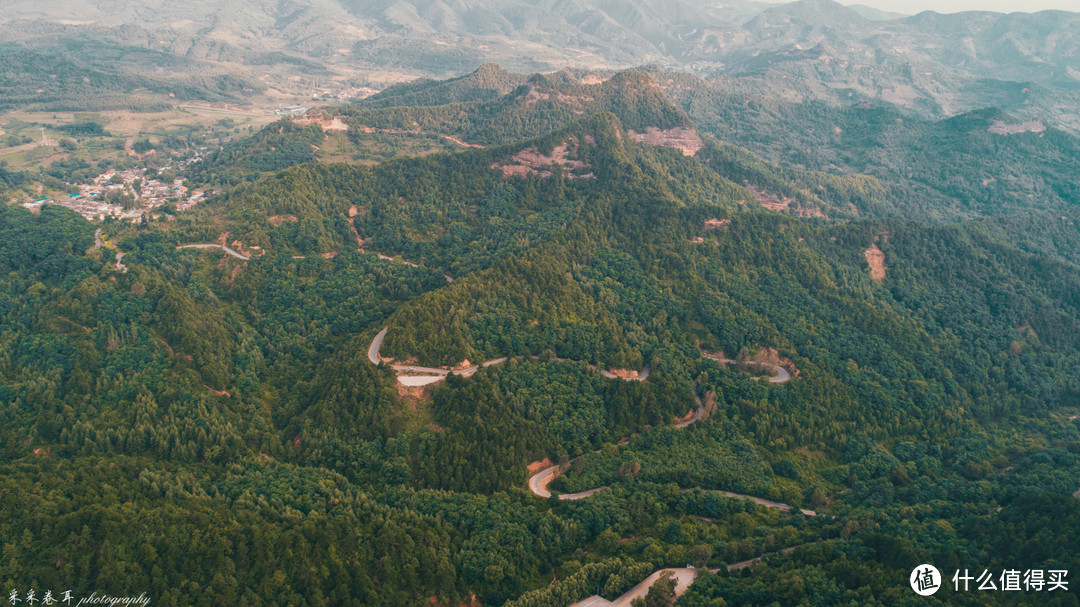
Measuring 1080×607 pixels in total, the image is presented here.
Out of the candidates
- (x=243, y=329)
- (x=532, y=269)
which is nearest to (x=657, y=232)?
(x=532, y=269)

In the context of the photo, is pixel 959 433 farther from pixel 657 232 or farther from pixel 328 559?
pixel 328 559

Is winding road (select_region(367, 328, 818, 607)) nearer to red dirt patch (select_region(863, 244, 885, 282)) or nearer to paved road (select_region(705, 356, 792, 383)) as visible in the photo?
paved road (select_region(705, 356, 792, 383))

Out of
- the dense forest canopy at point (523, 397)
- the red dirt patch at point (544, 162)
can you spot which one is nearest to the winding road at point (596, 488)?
the dense forest canopy at point (523, 397)

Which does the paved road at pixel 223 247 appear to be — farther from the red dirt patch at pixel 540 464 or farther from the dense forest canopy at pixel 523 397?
the red dirt patch at pixel 540 464

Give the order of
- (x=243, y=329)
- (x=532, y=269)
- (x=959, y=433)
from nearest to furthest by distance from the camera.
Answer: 1. (x=959, y=433)
2. (x=243, y=329)
3. (x=532, y=269)

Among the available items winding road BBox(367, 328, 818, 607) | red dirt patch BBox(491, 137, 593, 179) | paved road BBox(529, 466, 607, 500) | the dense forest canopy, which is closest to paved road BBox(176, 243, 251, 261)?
the dense forest canopy
